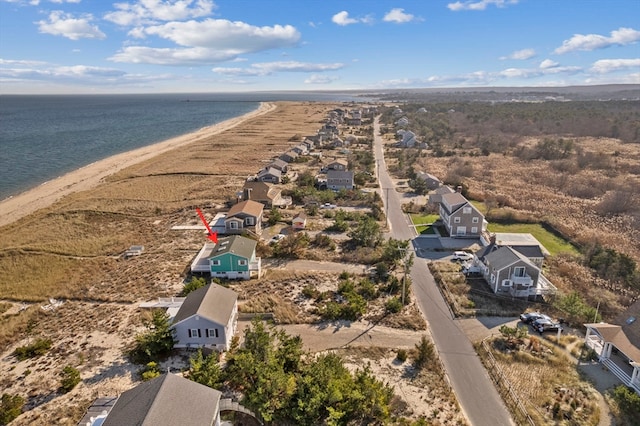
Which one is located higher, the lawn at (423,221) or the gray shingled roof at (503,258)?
the gray shingled roof at (503,258)

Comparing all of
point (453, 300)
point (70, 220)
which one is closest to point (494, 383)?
point (453, 300)

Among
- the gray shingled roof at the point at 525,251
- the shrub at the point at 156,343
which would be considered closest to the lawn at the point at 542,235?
the gray shingled roof at the point at 525,251

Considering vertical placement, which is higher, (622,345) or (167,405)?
(167,405)

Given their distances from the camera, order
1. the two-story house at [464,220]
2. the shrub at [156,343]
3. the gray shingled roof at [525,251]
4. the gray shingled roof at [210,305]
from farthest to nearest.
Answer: the two-story house at [464,220] → the gray shingled roof at [525,251] → the gray shingled roof at [210,305] → the shrub at [156,343]

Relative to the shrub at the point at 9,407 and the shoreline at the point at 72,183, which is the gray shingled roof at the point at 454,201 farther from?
the shoreline at the point at 72,183

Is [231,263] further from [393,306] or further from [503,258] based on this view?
[503,258]

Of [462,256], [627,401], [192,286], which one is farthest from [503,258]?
[192,286]

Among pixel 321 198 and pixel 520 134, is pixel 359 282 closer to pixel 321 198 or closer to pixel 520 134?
pixel 321 198
